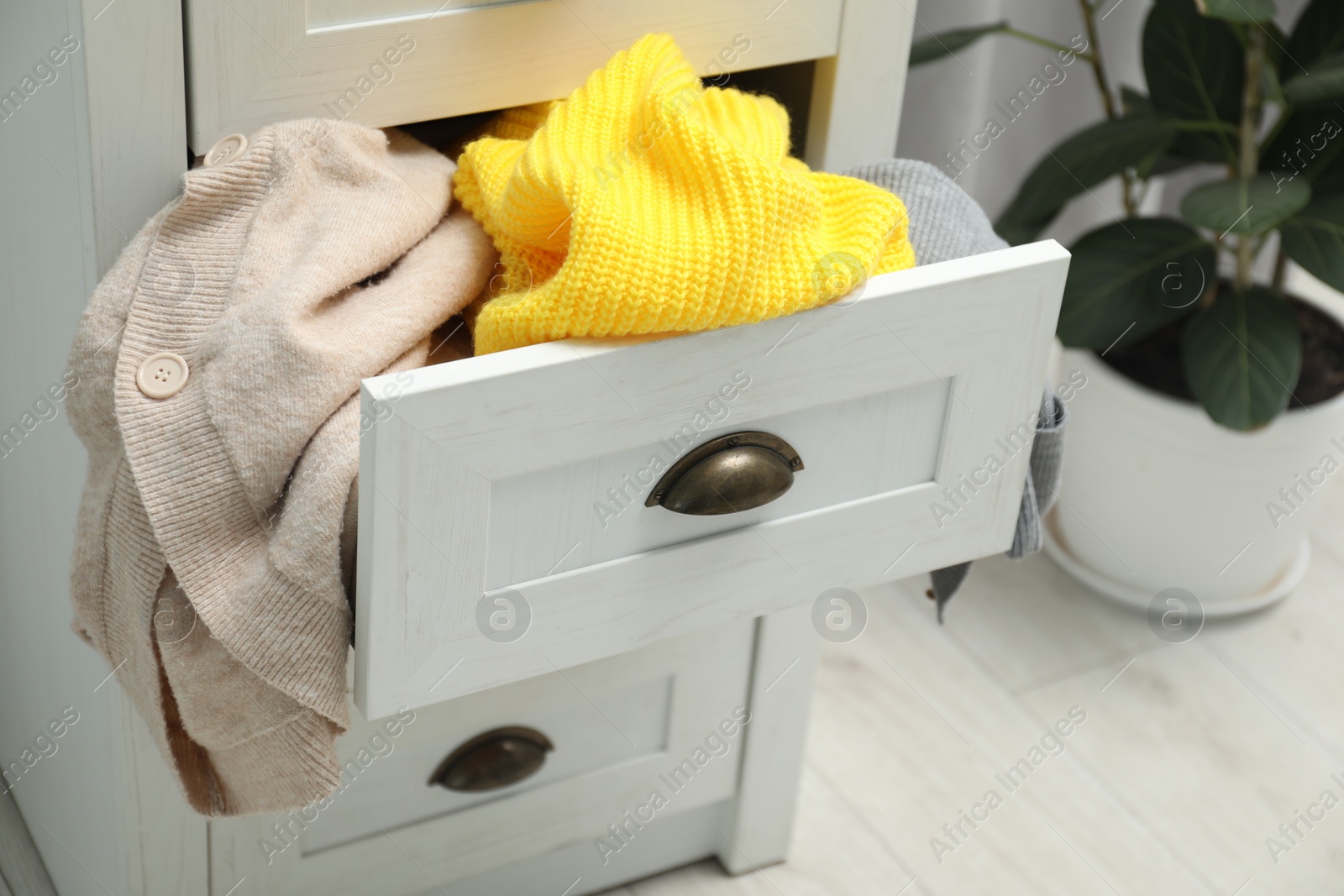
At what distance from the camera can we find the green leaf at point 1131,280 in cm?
124

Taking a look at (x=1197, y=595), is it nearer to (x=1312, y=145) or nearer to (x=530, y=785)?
(x=1312, y=145)

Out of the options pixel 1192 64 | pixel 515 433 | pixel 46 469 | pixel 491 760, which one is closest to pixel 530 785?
pixel 491 760

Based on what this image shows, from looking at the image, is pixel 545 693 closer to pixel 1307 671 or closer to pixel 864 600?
pixel 864 600

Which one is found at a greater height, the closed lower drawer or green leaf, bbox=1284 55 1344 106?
green leaf, bbox=1284 55 1344 106

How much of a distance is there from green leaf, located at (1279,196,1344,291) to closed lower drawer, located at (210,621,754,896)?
54 cm

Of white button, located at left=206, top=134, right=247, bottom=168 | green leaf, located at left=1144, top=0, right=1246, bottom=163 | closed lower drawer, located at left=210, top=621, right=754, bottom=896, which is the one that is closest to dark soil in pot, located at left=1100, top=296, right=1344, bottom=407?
green leaf, located at left=1144, top=0, right=1246, bottom=163

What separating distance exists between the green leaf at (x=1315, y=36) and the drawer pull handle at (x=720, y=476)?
775 millimetres

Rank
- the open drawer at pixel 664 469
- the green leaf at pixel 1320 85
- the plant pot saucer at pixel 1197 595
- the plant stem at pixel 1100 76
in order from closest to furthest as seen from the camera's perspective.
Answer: the open drawer at pixel 664 469
the green leaf at pixel 1320 85
the plant stem at pixel 1100 76
the plant pot saucer at pixel 1197 595

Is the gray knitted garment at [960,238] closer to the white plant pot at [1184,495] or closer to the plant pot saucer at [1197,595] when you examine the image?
the white plant pot at [1184,495]

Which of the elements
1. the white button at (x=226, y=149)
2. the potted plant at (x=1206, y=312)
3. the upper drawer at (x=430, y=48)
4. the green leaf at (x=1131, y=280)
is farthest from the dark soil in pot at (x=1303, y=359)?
the white button at (x=226, y=149)

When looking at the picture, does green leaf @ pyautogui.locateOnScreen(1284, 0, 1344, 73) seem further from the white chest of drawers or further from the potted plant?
the white chest of drawers

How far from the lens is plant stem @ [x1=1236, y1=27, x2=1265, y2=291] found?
3.93ft

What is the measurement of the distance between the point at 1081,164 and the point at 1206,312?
0.17 m

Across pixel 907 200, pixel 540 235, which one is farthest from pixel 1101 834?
pixel 540 235
